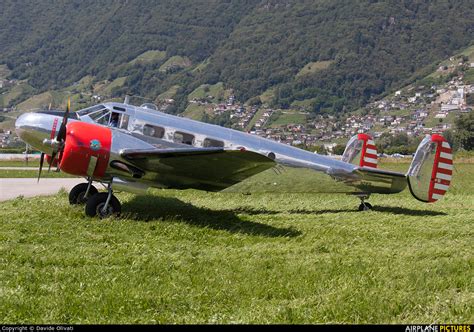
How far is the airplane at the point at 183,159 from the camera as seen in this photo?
9.63 meters

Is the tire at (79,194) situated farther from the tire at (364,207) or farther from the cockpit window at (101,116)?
the tire at (364,207)

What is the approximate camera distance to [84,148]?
966 centimetres

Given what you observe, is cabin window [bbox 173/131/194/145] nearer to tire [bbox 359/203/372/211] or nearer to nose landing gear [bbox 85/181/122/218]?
nose landing gear [bbox 85/181/122/218]

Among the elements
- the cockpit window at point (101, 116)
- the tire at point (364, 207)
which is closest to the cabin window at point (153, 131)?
the cockpit window at point (101, 116)

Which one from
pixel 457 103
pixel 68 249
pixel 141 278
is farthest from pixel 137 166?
Result: pixel 457 103

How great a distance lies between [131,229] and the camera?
28.4 feet

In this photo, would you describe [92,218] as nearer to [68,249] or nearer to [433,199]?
[68,249]

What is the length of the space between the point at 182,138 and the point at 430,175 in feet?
18.2

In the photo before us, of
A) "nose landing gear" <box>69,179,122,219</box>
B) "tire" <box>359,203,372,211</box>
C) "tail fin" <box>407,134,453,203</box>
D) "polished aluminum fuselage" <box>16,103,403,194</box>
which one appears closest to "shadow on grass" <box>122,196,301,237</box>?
"nose landing gear" <box>69,179,122,219</box>

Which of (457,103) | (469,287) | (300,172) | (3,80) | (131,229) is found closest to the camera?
(469,287)

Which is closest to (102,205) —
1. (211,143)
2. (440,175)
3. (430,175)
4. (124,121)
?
(124,121)

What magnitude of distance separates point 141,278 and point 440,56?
210815mm

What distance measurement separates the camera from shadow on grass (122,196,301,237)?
30.2 ft

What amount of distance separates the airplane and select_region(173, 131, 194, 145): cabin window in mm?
20
